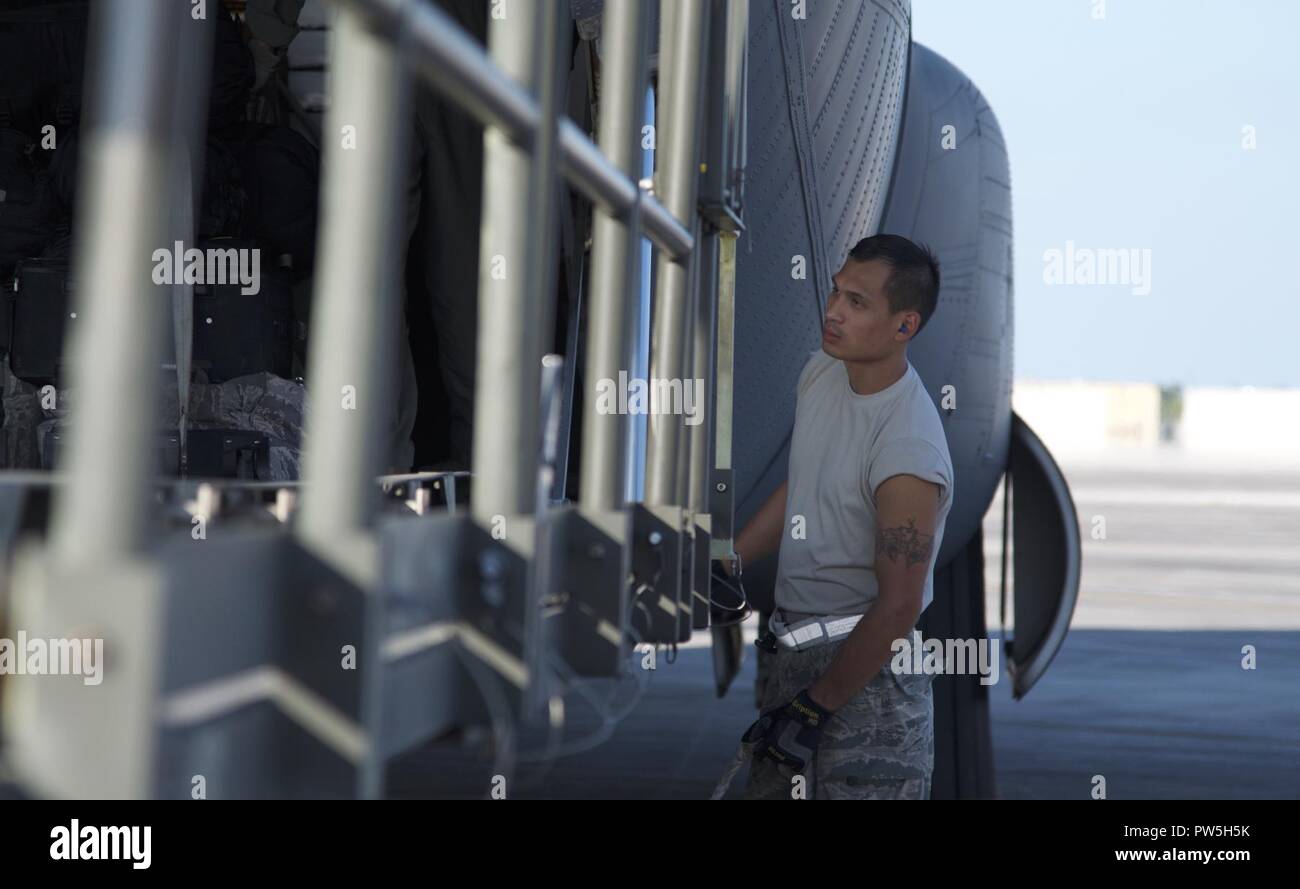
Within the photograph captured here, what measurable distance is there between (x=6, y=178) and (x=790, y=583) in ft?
10.2

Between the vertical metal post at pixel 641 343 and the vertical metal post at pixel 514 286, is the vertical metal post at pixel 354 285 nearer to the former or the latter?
the vertical metal post at pixel 514 286

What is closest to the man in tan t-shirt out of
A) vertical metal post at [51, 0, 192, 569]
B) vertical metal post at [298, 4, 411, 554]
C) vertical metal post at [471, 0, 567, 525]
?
vertical metal post at [471, 0, 567, 525]

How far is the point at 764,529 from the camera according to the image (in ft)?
15.0

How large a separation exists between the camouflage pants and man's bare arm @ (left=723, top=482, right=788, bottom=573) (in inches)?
18.7

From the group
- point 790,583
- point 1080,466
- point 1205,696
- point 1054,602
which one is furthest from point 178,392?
point 1080,466

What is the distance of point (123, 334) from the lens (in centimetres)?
115

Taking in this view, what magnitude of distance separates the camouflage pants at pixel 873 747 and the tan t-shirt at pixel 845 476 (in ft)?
0.54

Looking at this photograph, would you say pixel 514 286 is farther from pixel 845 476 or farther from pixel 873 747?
pixel 873 747

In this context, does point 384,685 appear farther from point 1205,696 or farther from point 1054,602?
point 1205,696

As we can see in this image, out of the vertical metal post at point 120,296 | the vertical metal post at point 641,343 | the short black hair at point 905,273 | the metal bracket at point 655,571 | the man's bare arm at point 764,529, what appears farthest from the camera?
the man's bare arm at point 764,529

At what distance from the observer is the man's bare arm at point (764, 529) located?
14.9 feet

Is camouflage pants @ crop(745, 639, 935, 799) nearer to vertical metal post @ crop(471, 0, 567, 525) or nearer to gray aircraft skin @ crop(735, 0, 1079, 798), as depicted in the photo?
gray aircraft skin @ crop(735, 0, 1079, 798)

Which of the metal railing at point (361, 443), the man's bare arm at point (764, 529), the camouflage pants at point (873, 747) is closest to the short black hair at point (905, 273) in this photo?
the man's bare arm at point (764, 529)
